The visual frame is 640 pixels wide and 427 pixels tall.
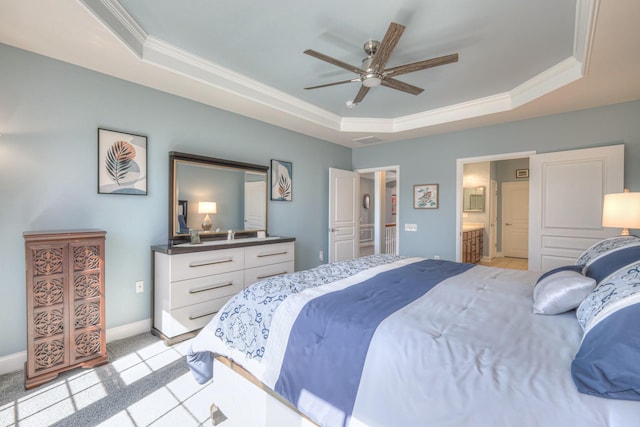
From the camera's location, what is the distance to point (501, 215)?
295 inches

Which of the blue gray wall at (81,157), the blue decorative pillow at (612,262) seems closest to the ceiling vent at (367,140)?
the blue gray wall at (81,157)

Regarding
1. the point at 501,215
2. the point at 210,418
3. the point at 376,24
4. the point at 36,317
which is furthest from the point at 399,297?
the point at 501,215

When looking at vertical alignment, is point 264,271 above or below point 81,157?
below

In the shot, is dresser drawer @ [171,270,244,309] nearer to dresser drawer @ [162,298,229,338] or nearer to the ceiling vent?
dresser drawer @ [162,298,229,338]

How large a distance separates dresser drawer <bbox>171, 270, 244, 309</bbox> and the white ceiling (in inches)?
77.8

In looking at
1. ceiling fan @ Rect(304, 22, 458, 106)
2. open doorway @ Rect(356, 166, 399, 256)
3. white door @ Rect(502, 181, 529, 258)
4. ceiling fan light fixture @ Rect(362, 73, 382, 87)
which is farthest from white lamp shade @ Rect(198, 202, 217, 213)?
white door @ Rect(502, 181, 529, 258)

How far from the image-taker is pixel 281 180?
14.2ft

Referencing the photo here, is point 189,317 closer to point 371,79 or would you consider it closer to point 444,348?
point 444,348

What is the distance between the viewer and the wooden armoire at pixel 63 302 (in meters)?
2.03

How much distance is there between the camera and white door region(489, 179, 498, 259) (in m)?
7.05

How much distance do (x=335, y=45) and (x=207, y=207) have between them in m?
2.22

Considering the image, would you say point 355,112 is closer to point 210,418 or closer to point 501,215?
point 210,418

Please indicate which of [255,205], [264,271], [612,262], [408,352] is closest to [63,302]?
[264,271]

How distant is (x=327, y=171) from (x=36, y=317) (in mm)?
4073
